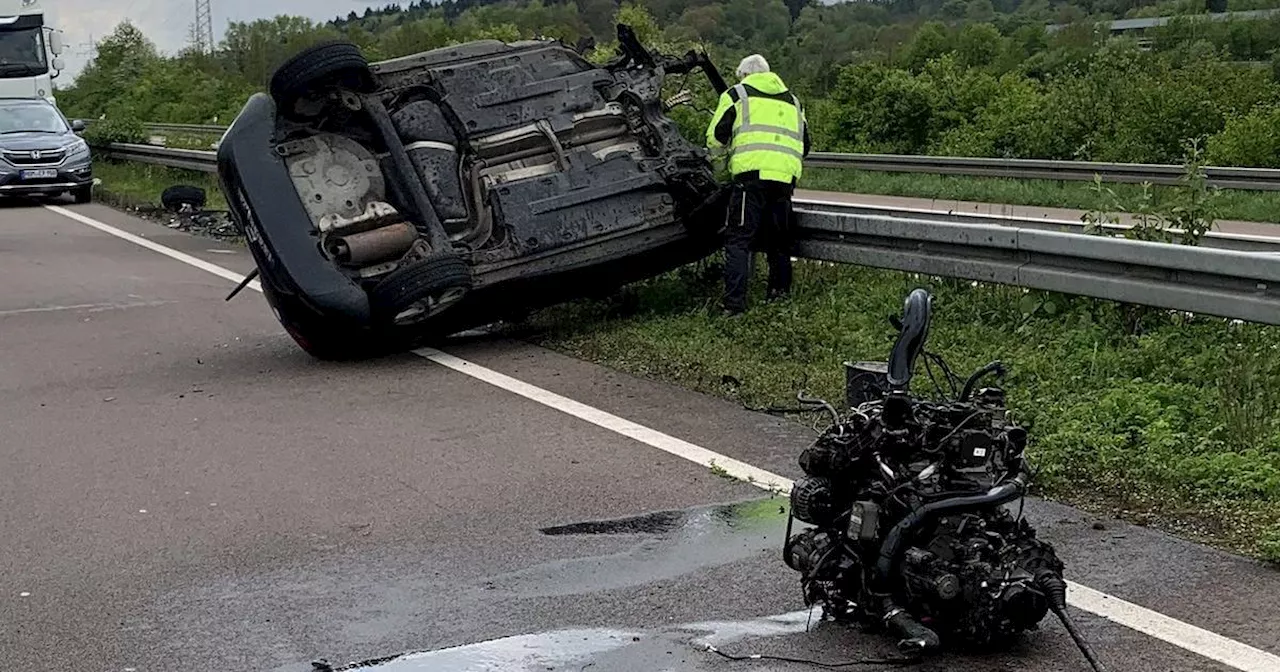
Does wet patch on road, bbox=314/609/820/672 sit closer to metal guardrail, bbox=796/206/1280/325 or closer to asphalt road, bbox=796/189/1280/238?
metal guardrail, bbox=796/206/1280/325

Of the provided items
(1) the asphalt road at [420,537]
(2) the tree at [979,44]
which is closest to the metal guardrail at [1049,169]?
(1) the asphalt road at [420,537]

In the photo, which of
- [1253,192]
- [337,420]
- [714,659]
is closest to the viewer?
[714,659]

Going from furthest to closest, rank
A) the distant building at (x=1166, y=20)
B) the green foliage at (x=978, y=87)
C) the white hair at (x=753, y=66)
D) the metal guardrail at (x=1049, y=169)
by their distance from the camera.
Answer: the distant building at (x=1166, y=20)
the green foliage at (x=978, y=87)
the metal guardrail at (x=1049, y=169)
the white hair at (x=753, y=66)

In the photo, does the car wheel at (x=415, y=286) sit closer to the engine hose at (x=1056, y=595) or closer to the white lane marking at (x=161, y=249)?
the white lane marking at (x=161, y=249)

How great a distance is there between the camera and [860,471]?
4.78 meters

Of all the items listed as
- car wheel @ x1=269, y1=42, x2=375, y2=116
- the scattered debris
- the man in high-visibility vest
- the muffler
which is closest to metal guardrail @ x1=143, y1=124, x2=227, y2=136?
the scattered debris

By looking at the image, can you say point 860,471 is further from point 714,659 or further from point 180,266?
point 180,266

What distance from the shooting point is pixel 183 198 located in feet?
65.8

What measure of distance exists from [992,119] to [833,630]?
2361 centimetres

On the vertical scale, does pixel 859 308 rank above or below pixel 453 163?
below

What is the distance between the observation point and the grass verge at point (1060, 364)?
6.04m

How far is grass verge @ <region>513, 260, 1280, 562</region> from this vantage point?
6.04 meters

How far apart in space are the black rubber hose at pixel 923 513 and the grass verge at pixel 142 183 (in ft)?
55.8

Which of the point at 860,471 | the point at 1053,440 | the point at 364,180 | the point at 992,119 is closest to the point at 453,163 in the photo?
the point at 364,180
